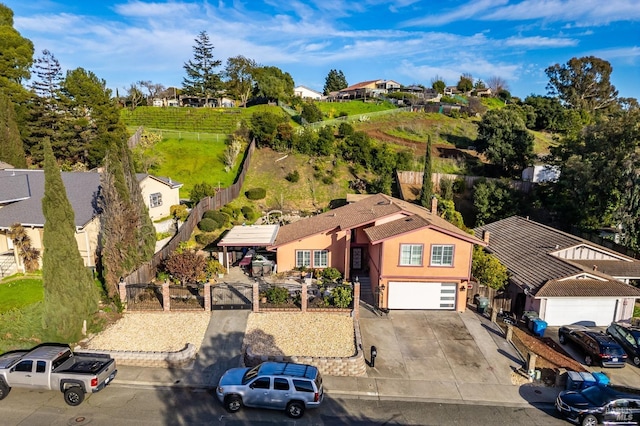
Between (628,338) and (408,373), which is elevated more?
(628,338)

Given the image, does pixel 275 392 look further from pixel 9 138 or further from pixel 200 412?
pixel 9 138

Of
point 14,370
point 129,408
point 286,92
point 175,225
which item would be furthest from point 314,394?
point 286,92

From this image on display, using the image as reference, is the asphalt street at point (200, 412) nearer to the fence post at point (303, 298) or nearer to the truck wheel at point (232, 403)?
the truck wheel at point (232, 403)

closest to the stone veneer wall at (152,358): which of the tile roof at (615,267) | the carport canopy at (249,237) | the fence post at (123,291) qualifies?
the fence post at (123,291)

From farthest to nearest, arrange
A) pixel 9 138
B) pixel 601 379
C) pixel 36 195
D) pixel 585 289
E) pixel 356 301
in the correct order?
pixel 9 138, pixel 36 195, pixel 585 289, pixel 356 301, pixel 601 379

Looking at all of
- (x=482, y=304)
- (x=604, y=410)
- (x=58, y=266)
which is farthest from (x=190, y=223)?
(x=604, y=410)
